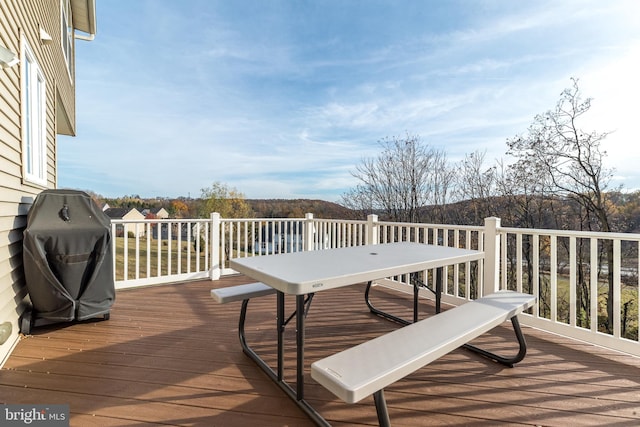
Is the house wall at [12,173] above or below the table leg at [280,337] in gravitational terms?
above

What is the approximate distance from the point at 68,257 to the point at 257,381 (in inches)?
83.8

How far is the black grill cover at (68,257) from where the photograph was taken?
2.59 meters

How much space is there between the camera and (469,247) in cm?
346

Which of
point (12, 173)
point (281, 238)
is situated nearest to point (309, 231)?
point (281, 238)

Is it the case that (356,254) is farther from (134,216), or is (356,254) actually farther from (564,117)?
(564,117)

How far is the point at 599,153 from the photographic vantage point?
25.8 feet

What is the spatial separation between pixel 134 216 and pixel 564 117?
33.8 ft

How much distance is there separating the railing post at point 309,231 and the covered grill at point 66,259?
3207 millimetres

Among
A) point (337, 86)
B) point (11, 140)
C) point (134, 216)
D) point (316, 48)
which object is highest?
point (316, 48)

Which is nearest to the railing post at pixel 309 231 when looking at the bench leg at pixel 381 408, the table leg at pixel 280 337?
the table leg at pixel 280 337

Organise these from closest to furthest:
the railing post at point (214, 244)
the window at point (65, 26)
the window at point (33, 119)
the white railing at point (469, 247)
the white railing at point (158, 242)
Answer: the white railing at point (469, 247), the window at point (33, 119), the white railing at point (158, 242), the railing post at point (214, 244), the window at point (65, 26)

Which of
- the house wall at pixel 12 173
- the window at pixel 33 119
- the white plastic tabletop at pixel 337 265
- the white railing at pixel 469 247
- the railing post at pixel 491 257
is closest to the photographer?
the white plastic tabletop at pixel 337 265

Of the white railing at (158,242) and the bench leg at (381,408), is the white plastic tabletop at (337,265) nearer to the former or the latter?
the bench leg at (381,408)

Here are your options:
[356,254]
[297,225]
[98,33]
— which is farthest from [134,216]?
[98,33]
